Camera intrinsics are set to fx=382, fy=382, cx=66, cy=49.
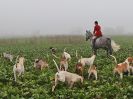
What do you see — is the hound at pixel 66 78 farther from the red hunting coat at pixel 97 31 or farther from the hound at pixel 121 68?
the red hunting coat at pixel 97 31

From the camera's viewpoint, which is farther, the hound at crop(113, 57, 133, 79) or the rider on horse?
the rider on horse

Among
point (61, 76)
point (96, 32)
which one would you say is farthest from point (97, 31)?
point (61, 76)

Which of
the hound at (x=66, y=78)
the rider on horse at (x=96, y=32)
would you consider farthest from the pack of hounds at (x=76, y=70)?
the rider on horse at (x=96, y=32)

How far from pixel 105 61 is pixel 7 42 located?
29.2 metres

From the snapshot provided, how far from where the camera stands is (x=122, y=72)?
17781 mm

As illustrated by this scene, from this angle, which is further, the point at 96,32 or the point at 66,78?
the point at 96,32

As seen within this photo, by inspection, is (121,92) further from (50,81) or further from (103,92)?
(50,81)

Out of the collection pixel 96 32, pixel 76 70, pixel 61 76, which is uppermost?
pixel 96 32

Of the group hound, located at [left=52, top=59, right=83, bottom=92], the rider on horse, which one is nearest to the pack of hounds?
hound, located at [left=52, top=59, right=83, bottom=92]

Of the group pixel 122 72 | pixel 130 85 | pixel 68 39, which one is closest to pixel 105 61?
pixel 122 72

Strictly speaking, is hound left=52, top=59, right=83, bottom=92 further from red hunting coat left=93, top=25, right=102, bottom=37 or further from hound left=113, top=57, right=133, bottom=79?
red hunting coat left=93, top=25, right=102, bottom=37

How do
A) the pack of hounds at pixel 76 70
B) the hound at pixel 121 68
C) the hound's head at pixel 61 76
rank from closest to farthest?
the hound's head at pixel 61 76 → the pack of hounds at pixel 76 70 → the hound at pixel 121 68

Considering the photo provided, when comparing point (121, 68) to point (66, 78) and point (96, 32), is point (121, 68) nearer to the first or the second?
point (66, 78)

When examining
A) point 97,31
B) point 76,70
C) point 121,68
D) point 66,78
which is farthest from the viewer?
point 97,31
